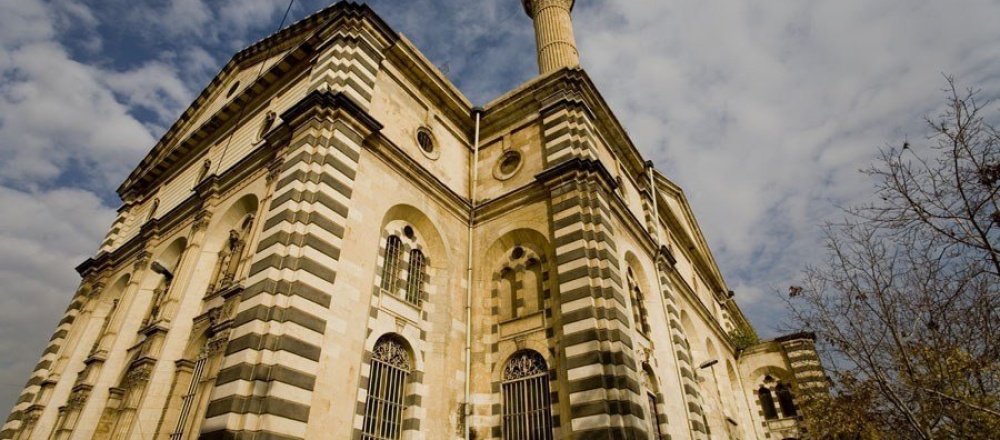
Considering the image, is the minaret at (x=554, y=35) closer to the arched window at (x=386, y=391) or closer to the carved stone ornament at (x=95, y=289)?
the arched window at (x=386, y=391)

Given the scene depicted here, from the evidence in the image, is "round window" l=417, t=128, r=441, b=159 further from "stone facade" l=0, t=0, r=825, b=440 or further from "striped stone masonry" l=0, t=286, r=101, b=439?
"striped stone masonry" l=0, t=286, r=101, b=439

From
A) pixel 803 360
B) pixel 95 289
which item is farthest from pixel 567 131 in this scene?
pixel 95 289

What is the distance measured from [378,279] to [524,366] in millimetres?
4569

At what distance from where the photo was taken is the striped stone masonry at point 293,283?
9375mm

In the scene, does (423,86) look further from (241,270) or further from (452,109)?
(241,270)

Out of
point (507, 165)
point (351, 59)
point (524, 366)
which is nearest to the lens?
point (524, 366)

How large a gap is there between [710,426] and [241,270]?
17.8 m

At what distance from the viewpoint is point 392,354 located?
42.7ft

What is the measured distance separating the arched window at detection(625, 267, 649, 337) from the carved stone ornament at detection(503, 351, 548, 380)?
166 inches

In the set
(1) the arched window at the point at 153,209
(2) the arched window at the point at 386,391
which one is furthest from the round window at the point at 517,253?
(1) the arched window at the point at 153,209

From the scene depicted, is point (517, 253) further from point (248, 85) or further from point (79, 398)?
point (79, 398)

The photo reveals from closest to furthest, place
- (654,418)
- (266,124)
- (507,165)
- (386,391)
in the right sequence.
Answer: (386,391)
(654,418)
(266,124)
(507,165)

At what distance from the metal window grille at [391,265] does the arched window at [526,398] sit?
3871 mm

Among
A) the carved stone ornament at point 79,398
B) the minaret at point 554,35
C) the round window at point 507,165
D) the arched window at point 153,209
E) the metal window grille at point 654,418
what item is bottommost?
the metal window grille at point 654,418
